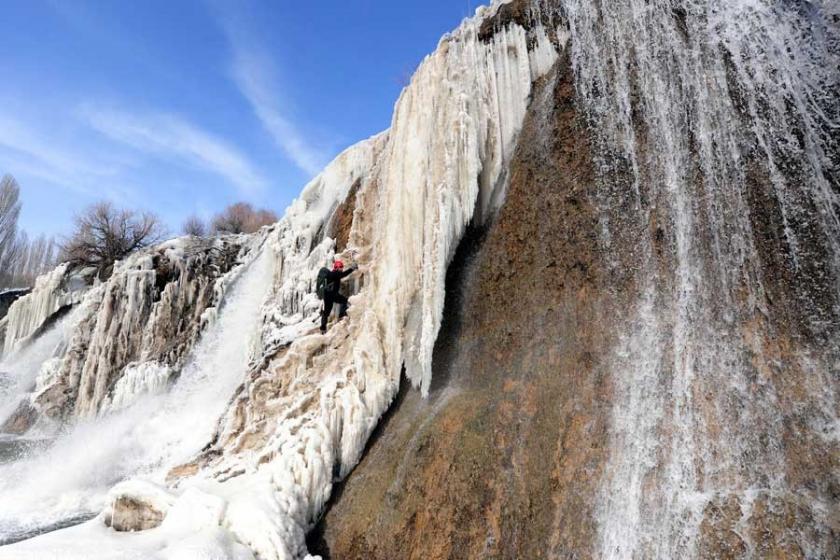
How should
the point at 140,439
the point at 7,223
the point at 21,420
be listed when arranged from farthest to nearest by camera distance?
the point at 7,223, the point at 21,420, the point at 140,439

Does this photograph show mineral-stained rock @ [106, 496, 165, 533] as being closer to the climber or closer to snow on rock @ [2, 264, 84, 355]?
the climber

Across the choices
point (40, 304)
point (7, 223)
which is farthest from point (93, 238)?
point (7, 223)

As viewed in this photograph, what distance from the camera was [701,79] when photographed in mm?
5066

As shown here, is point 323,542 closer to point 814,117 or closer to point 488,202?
point 488,202

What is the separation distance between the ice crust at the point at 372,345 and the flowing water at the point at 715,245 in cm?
106

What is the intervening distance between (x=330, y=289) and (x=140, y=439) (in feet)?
15.2

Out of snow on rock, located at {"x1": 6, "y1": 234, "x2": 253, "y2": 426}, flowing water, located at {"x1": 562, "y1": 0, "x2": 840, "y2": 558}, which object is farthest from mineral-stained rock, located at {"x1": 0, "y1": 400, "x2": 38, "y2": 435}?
flowing water, located at {"x1": 562, "y1": 0, "x2": 840, "y2": 558}

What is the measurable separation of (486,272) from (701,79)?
2653 millimetres

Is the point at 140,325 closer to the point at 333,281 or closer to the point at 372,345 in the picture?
the point at 333,281

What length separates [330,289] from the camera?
25.3 ft

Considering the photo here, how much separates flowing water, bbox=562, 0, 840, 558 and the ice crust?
41.8 inches

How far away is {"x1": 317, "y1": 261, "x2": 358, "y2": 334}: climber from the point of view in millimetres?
7672

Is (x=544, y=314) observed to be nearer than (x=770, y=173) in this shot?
No

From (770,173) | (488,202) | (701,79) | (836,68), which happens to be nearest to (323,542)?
(488,202)
